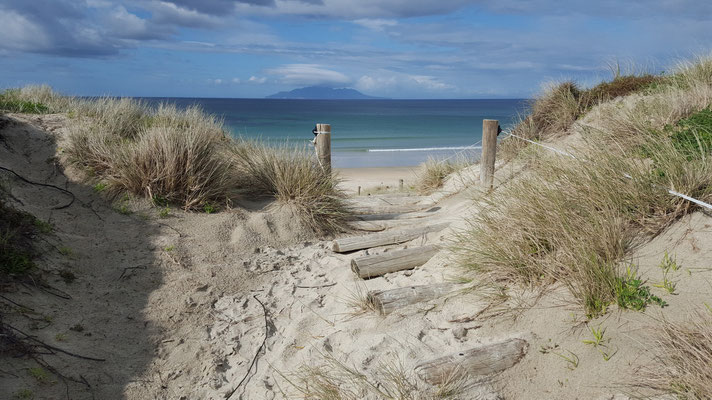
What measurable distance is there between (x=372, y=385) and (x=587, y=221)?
7.12 feet

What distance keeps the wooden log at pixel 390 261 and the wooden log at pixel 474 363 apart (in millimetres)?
2033

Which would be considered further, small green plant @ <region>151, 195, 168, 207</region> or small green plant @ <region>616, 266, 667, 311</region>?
small green plant @ <region>151, 195, 168, 207</region>

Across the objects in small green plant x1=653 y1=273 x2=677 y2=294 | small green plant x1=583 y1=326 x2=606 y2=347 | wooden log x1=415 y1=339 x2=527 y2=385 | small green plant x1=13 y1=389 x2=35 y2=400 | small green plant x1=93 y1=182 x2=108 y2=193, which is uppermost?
small green plant x1=93 y1=182 x2=108 y2=193

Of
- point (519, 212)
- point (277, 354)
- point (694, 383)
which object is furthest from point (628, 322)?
point (277, 354)

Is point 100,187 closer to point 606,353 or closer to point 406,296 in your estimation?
point 406,296

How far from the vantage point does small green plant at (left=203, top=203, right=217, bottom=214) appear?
6.90m

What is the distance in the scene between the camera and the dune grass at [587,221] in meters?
3.68

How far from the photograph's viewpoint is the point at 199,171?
7.00 meters

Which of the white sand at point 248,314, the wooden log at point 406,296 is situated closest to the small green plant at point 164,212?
the white sand at point 248,314

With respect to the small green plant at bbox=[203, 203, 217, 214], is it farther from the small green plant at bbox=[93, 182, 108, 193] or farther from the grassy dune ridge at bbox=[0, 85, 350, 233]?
the small green plant at bbox=[93, 182, 108, 193]

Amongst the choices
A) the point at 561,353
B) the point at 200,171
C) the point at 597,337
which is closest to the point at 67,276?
the point at 200,171

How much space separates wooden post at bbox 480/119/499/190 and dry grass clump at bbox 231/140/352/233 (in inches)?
93.3

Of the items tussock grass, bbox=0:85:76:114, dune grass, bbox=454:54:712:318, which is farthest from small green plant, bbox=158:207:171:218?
tussock grass, bbox=0:85:76:114

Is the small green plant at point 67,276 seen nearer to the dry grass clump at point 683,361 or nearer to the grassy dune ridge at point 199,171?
the grassy dune ridge at point 199,171
